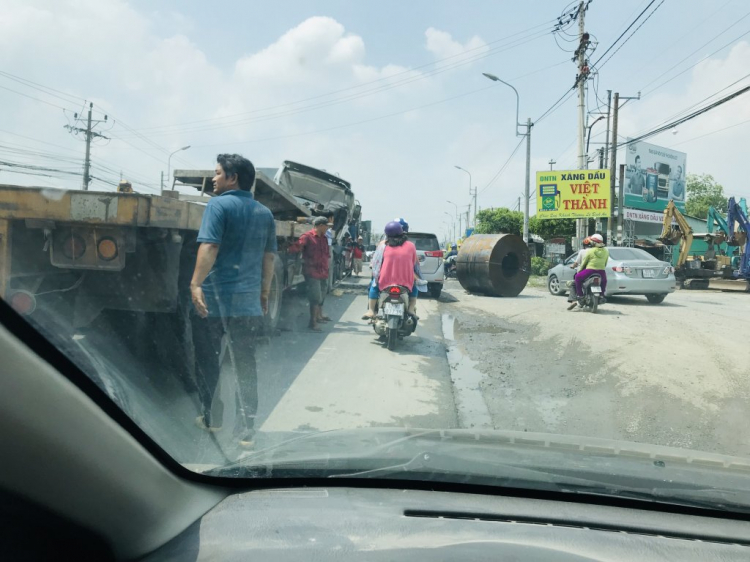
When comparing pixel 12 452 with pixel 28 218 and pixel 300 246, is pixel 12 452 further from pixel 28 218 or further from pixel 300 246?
pixel 300 246

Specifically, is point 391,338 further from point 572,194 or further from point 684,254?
point 572,194

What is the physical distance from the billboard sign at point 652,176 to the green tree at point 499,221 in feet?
27.2

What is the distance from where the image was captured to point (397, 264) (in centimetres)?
855

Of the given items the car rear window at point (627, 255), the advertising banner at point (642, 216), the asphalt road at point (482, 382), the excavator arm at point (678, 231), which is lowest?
the asphalt road at point (482, 382)

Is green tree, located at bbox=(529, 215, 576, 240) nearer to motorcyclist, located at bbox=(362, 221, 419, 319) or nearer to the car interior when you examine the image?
motorcyclist, located at bbox=(362, 221, 419, 319)

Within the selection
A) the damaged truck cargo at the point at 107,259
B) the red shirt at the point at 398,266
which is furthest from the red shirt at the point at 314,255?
the damaged truck cargo at the point at 107,259

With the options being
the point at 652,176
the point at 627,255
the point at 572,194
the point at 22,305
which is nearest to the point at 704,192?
the point at 652,176

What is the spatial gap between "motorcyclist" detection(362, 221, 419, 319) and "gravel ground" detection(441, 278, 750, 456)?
114 centimetres

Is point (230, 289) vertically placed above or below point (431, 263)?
below

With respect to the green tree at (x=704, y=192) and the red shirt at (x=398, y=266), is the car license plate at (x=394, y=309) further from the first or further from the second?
the green tree at (x=704, y=192)

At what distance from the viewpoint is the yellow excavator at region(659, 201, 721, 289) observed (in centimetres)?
2305

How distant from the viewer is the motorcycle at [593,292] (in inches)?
470

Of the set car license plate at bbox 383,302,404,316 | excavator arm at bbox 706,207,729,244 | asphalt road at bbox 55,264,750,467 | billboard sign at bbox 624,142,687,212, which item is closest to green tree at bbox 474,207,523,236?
billboard sign at bbox 624,142,687,212

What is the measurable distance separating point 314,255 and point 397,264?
4.38ft
